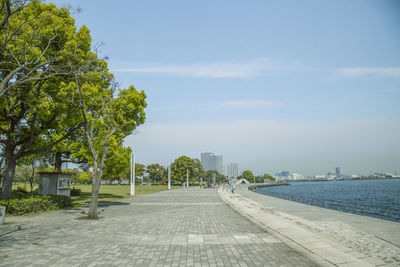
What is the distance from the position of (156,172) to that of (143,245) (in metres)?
91.3

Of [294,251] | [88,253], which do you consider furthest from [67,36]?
[294,251]

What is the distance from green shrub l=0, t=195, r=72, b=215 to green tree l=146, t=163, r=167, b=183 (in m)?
80.2

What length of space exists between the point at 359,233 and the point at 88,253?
29.5 feet

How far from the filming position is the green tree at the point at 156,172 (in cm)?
9812

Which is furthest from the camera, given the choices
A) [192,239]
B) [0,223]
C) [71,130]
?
[71,130]

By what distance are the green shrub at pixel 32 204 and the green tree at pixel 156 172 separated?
3158 inches

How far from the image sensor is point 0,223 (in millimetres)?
11852

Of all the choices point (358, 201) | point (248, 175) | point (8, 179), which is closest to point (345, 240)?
point (8, 179)

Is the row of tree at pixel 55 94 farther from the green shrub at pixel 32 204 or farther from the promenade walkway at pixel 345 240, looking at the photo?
the promenade walkway at pixel 345 240

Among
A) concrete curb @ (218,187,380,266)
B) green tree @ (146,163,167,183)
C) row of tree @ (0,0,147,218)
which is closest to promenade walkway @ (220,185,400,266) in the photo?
concrete curb @ (218,187,380,266)

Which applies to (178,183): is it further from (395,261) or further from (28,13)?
(395,261)

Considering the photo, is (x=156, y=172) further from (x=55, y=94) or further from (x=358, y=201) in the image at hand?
(x=55, y=94)

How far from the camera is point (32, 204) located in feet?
50.6

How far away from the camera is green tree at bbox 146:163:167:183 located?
98.1 m
